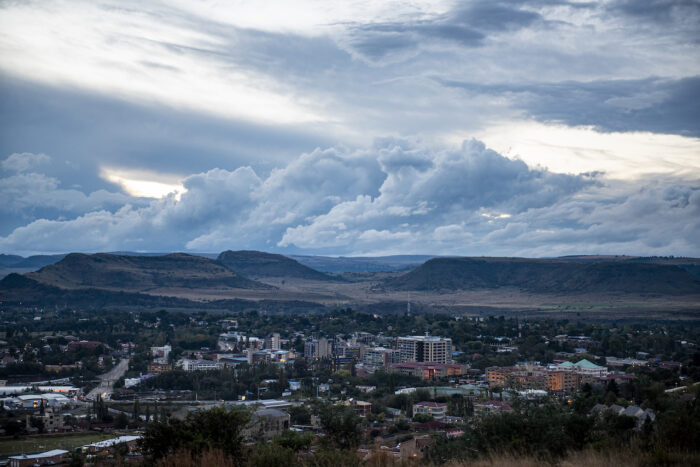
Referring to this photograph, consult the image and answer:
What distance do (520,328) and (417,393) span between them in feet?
162

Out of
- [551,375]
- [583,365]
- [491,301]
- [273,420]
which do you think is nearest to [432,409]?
[273,420]

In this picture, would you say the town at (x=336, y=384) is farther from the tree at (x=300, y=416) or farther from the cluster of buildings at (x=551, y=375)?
the cluster of buildings at (x=551, y=375)

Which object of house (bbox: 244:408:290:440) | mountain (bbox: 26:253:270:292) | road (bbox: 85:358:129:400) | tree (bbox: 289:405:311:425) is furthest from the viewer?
mountain (bbox: 26:253:270:292)

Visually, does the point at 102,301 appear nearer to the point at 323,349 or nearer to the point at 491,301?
the point at 323,349

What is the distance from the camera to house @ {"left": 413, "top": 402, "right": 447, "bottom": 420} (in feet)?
127

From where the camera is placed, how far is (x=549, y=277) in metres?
169

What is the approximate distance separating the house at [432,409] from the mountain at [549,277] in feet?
389

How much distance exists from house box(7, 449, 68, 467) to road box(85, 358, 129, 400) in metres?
20.1

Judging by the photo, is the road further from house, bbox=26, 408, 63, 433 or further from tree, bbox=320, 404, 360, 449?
tree, bbox=320, 404, 360, 449

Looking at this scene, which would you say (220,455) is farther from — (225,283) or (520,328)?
(225,283)

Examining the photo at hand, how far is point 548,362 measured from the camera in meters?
65.2

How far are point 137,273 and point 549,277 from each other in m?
102

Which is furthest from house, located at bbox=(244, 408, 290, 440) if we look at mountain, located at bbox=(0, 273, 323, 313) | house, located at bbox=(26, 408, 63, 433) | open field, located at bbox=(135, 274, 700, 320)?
mountain, located at bbox=(0, 273, 323, 313)

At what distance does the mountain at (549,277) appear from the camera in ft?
493
